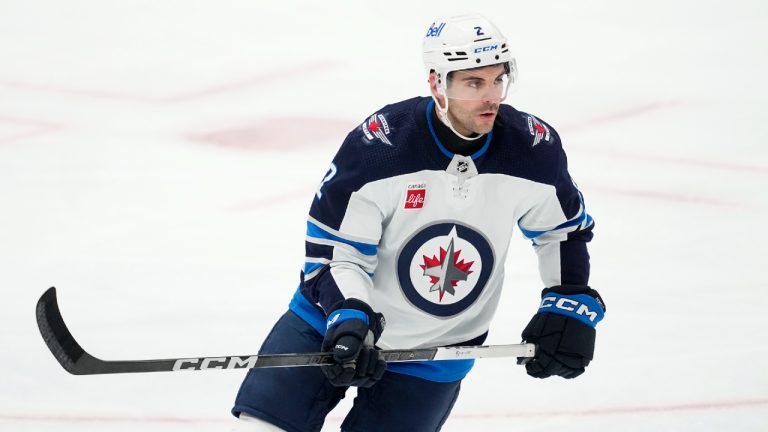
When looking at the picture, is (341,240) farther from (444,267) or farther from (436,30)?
(436,30)

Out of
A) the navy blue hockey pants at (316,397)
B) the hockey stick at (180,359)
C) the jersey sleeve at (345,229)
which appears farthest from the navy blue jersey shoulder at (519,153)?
the navy blue hockey pants at (316,397)

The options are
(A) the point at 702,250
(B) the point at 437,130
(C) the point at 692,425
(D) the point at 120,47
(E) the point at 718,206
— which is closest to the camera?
(B) the point at 437,130

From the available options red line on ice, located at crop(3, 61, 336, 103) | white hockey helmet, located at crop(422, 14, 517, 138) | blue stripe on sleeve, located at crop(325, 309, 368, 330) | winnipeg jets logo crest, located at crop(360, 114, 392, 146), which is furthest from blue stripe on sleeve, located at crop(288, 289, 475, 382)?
red line on ice, located at crop(3, 61, 336, 103)

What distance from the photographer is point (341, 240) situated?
8.88ft

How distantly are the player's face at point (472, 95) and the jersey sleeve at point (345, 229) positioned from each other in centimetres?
21

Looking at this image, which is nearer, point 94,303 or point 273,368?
point 273,368

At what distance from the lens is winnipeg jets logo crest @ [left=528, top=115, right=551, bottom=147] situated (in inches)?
108

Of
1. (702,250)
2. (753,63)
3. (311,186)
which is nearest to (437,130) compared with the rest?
(702,250)

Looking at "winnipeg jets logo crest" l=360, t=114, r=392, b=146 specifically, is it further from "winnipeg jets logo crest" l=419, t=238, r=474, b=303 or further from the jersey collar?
"winnipeg jets logo crest" l=419, t=238, r=474, b=303

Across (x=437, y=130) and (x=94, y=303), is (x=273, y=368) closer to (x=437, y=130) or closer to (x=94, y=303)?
(x=437, y=130)

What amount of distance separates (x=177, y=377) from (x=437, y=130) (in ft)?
4.80

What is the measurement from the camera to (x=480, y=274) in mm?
2820

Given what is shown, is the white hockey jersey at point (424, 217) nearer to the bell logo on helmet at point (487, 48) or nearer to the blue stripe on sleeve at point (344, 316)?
the blue stripe on sleeve at point (344, 316)

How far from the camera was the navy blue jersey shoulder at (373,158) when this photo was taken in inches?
104
